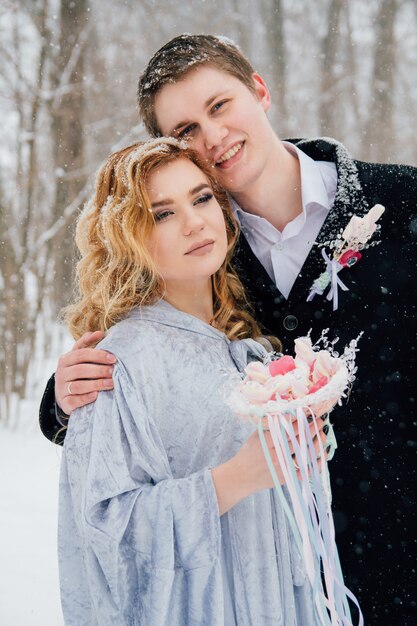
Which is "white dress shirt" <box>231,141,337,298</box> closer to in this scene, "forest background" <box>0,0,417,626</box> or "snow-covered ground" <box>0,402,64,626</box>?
"snow-covered ground" <box>0,402,64,626</box>

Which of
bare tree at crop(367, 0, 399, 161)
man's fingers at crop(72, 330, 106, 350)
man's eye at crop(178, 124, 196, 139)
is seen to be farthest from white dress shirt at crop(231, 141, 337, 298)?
bare tree at crop(367, 0, 399, 161)

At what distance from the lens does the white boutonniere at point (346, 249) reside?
7.21 feet

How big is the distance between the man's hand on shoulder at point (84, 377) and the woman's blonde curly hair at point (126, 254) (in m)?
0.19

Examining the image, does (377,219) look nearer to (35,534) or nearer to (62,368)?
(62,368)

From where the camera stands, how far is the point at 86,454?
172cm

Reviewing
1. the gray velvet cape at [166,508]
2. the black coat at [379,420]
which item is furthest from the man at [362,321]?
the gray velvet cape at [166,508]

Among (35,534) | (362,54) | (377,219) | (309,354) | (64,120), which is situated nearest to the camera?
(309,354)

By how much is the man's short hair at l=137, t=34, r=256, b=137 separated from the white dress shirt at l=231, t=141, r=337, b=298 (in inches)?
A: 18.3

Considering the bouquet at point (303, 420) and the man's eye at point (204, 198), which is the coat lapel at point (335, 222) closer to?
the man's eye at point (204, 198)

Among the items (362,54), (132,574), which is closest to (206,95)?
(132,574)

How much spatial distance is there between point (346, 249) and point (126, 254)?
733 mm

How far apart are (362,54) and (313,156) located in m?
11.6

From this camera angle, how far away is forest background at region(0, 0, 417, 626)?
17.4ft

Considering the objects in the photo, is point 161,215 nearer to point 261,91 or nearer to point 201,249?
point 201,249
